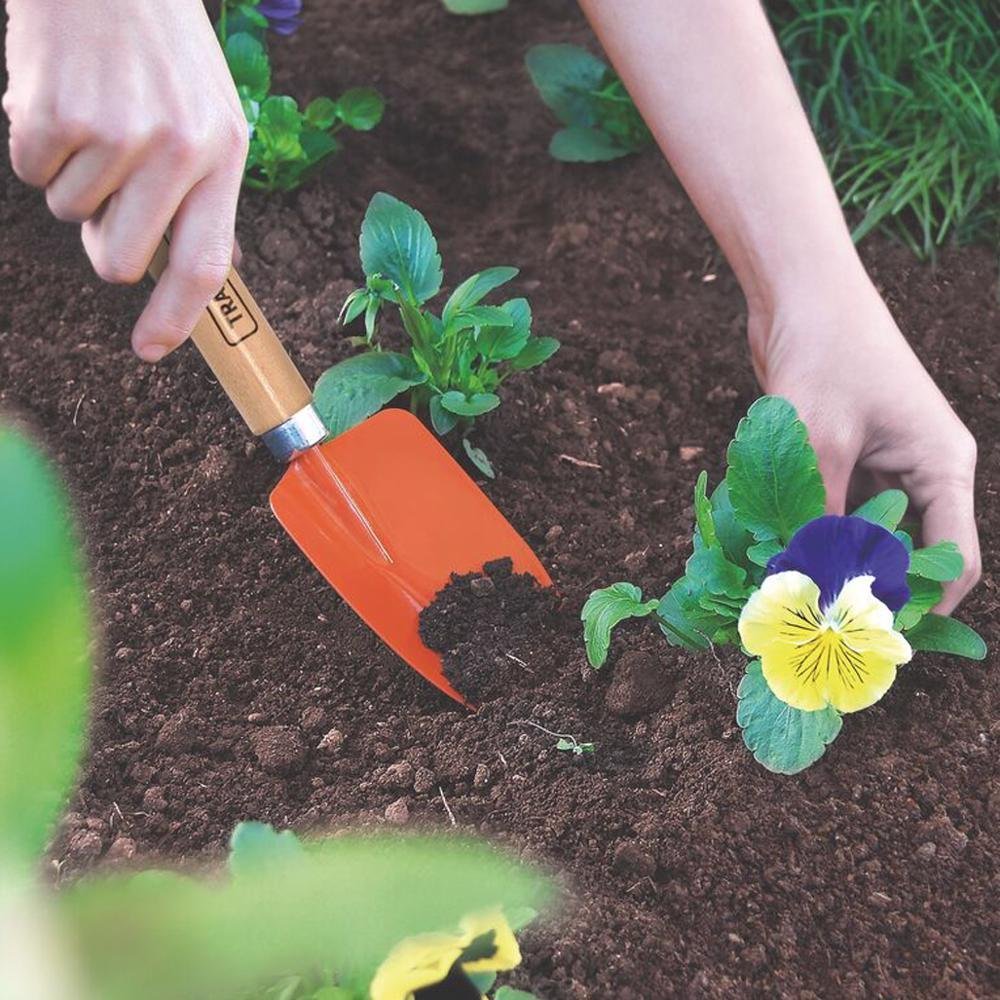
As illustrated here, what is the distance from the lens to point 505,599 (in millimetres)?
1463

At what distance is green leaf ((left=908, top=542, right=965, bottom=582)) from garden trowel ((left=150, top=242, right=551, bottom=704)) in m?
0.45

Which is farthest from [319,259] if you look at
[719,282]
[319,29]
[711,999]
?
[711,999]

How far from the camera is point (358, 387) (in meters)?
1.56

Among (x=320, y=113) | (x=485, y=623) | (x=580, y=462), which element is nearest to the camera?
(x=485, y=623)

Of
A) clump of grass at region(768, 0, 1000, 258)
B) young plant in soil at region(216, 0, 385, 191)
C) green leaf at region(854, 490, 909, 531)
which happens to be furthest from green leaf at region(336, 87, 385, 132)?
green leaf at region(854, 490, 909, 531)

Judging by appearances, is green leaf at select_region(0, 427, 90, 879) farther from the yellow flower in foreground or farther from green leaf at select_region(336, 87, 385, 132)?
green leaf at select_region(336, 87, 385, 132)

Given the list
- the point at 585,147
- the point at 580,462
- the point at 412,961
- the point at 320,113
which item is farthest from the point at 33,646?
the point at 585,147

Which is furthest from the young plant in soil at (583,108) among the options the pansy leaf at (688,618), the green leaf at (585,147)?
the pansy leaf at (688,618)

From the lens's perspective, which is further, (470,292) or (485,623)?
(470,292)

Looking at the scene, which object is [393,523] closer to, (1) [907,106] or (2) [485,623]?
(2) [485,623]

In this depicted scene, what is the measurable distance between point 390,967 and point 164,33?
0.78 metres

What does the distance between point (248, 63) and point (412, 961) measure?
1482 mm

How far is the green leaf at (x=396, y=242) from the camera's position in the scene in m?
1.55

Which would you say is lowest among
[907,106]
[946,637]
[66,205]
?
[907,106]
